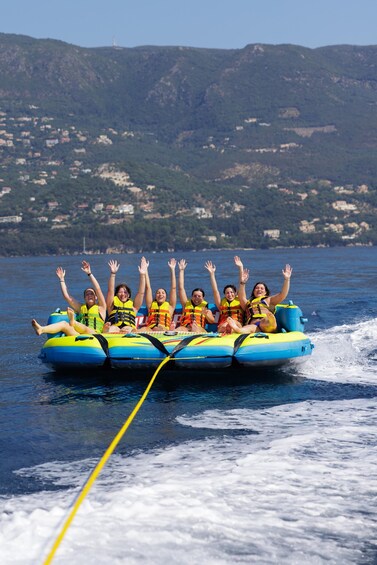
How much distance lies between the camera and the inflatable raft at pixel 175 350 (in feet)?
35.3

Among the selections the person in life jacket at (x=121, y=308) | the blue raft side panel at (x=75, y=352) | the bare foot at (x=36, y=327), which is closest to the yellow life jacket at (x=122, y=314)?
the person in life jacket at (x=121, y=308)

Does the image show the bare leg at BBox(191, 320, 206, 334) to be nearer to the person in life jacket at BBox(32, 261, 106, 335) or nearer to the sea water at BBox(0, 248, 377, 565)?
the sea water at BBox(0, 248, 377, 565)

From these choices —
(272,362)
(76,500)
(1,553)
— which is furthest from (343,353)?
(1,553)

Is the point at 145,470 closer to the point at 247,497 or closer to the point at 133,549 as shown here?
the point at 247,497

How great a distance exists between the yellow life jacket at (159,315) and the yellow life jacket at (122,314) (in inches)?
10.8

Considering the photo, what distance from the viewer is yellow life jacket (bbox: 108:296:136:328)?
12352 millimetres

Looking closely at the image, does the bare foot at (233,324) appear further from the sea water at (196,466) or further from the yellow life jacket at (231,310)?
the yellow life jacket at (231,310)

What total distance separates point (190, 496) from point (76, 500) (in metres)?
0.84

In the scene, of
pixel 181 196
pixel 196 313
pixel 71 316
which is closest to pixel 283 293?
pixel 196 313

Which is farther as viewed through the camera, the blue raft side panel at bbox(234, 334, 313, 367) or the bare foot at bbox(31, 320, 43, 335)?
the blue raft side panel at bbox(234, 334, 313, 367)

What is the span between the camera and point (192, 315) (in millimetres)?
12625

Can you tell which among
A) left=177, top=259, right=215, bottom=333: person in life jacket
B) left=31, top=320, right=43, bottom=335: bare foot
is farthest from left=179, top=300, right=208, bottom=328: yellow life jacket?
left=31, top=320, right=43, bottom=335: bare foot

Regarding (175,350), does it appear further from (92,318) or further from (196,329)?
(92,318)

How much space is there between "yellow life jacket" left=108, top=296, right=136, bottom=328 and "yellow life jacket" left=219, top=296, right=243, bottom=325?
136cm
